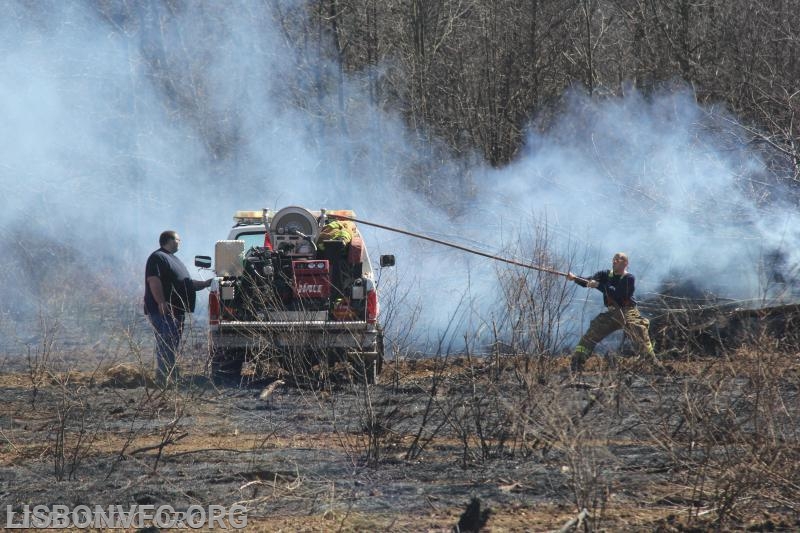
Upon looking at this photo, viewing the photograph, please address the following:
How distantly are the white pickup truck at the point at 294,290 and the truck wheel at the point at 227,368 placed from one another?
1 centimetres

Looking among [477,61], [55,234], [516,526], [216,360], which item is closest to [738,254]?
[216,360]

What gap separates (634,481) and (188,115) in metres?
15.2

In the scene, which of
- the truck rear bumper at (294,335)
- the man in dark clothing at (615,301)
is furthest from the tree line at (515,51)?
the truck rear bumper at (294,335)

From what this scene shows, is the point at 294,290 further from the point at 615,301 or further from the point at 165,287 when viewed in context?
the point at 615,301

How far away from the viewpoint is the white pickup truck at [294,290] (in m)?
9.70

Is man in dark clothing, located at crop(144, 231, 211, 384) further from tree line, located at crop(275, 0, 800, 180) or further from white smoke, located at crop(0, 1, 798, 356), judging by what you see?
tree line, located at crop(275, 0, 800, 180)

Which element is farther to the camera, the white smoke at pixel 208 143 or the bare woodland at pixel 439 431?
the white smoke at pixel 208 143

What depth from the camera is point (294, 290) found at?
9711mm

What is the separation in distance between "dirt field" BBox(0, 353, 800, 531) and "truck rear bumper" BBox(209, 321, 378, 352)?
0.85 m

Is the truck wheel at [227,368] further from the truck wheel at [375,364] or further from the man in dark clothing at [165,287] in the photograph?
the truck wheel at [375,364]

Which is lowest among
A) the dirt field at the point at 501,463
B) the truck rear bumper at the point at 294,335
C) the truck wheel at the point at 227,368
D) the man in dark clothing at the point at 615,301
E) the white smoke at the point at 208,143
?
the dirt field at the point at 501,463

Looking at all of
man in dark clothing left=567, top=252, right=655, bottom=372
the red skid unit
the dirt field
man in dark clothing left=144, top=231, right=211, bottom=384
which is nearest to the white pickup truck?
the red skid unit

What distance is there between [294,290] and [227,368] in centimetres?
138

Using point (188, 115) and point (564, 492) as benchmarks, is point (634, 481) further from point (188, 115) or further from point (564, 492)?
point (188, 115)
